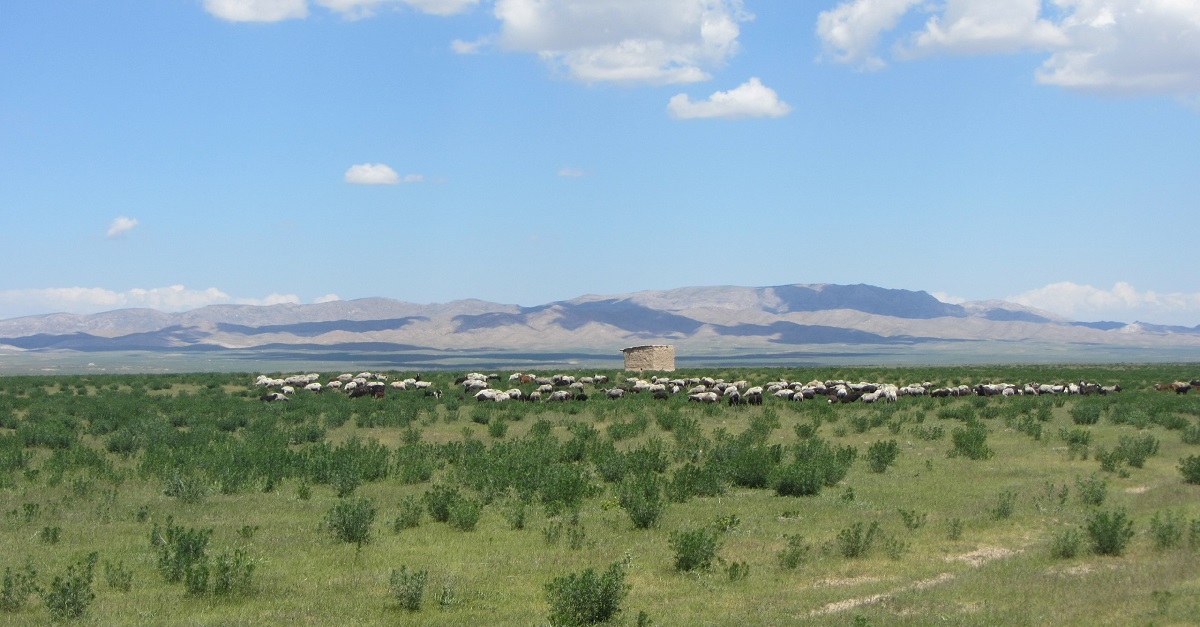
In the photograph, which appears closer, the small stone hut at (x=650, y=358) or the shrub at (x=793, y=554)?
the shrub at (x=793, y=554)

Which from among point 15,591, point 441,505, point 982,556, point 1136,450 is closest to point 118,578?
point 15,591

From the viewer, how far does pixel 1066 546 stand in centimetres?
1279

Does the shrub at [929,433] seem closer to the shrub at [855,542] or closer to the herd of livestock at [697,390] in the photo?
the herd of livestock at [697,390]

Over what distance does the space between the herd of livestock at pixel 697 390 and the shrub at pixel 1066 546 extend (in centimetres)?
2166

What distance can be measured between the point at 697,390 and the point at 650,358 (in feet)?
62.1

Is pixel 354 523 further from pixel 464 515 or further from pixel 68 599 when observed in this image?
pixel 68 599

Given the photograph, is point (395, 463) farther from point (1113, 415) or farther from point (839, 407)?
point (1113, 415)

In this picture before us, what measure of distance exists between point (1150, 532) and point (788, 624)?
6490 millimetres

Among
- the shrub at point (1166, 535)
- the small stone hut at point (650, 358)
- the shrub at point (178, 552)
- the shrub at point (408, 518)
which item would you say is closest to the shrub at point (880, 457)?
the shrub at point (1166, 535)

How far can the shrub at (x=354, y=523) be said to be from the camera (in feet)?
44.8

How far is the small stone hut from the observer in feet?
186

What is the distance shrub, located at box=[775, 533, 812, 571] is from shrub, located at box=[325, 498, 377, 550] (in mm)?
5404

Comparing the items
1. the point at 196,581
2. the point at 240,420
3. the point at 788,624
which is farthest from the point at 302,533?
the point at 240,420

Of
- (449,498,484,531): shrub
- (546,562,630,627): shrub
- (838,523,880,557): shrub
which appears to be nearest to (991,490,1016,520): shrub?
(838,523,880,557): shrub
